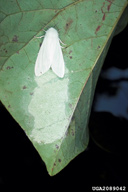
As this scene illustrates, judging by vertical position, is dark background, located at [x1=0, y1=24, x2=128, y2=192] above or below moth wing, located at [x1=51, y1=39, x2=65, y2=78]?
below

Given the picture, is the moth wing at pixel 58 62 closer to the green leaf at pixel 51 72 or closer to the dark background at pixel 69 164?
the green leaf at pixel 51 72

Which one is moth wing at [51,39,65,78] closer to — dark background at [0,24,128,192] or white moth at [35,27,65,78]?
white moth at [35,27,65,78]

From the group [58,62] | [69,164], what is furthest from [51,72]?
[69,164]

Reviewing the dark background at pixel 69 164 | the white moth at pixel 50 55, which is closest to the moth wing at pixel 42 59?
the white moth at pixel 50 55

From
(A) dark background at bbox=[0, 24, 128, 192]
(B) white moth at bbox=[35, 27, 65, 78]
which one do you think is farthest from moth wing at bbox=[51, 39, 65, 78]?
(A) dark background at bbox=[0, 24, 128, 192]

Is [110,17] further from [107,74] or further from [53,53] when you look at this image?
[107,74]

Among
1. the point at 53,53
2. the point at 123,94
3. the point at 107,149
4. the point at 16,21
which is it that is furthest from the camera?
the point at 123,94

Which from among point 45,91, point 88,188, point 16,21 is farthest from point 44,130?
point 88,188

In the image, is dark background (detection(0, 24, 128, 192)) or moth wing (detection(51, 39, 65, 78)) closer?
moth wing (detection(51, 39, 65, 78))
